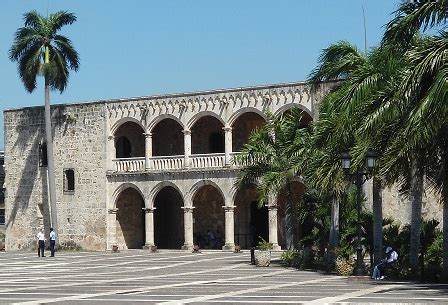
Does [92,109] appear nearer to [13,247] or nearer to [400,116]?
[13,247]

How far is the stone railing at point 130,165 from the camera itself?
4647 centimetres

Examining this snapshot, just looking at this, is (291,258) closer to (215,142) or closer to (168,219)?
(215,142)

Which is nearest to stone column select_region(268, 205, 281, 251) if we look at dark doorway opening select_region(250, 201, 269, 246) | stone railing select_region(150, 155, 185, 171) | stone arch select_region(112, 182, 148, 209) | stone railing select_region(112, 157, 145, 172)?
dark doorway opening select_region(250, 201, 269, 246)

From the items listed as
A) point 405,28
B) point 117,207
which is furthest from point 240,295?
point 117,207

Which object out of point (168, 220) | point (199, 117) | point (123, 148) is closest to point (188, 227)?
point (168, 220)

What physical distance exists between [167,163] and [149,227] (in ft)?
10.0

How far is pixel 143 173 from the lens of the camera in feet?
151

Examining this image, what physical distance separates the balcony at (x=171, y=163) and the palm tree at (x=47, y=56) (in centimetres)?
355

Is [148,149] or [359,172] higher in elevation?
[148,149]

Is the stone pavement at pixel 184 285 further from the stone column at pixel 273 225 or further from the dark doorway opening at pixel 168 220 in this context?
the dark doorway opening at pixel 168 220

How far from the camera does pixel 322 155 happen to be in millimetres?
28281

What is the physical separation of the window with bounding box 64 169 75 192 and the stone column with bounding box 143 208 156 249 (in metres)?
4.39

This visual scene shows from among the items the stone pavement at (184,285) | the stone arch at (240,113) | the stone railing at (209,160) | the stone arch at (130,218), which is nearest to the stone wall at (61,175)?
the stone arch at (130,218)

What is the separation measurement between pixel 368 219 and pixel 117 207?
65.1ft
